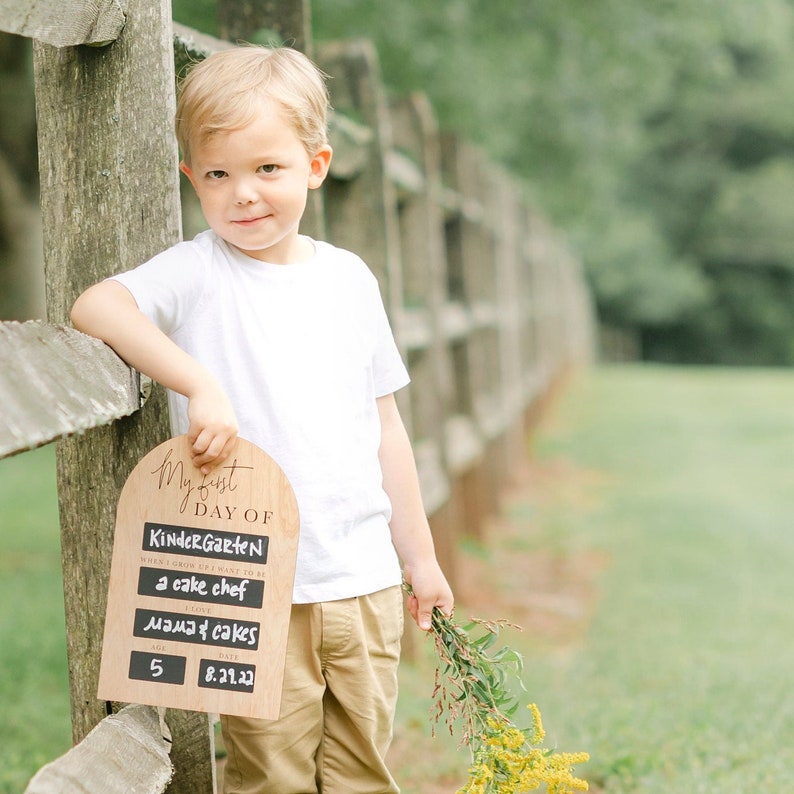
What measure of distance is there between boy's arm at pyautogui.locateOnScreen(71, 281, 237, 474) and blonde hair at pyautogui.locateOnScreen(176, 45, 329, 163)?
0.33 meters

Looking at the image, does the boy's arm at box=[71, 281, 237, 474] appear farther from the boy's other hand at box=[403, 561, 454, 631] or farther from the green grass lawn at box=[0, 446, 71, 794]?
the green grass lawn at box=[0, 446, 71, 794]

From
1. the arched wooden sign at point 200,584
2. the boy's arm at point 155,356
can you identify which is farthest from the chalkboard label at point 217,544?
the boy's arm at point 155,356

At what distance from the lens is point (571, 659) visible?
457cm

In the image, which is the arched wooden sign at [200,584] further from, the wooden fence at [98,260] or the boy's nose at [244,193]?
the boy's nose at [244,193]

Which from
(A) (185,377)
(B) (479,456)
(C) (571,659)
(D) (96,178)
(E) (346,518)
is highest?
(D) (96,178)

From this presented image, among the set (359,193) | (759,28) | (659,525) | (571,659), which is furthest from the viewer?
(759,28)

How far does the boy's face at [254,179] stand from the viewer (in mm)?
1889

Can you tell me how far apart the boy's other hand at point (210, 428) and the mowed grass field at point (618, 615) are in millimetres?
1513

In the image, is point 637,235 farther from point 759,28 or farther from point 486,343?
point 486,343

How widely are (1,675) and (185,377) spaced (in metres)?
2.60

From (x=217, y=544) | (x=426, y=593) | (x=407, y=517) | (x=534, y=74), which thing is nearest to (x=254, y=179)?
(x=217, y=544)

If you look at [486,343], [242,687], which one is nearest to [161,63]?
[242,687]

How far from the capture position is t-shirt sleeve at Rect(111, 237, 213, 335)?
71.9 inches

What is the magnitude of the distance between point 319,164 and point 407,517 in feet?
2.32
